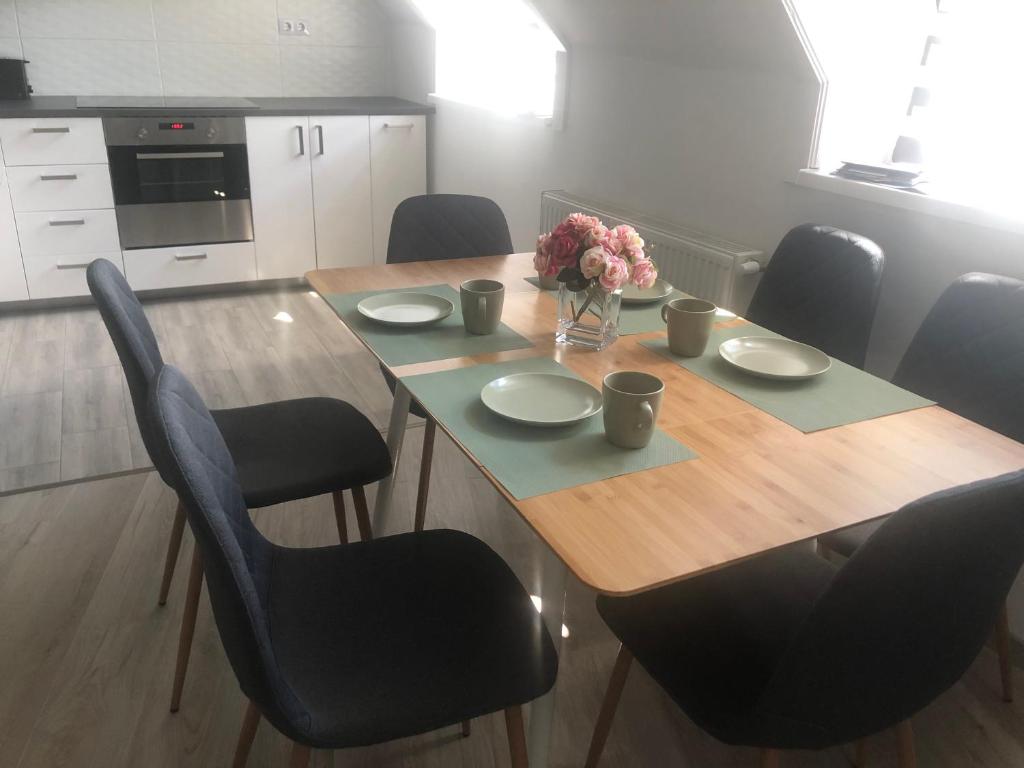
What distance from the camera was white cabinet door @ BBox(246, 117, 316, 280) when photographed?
4141mm

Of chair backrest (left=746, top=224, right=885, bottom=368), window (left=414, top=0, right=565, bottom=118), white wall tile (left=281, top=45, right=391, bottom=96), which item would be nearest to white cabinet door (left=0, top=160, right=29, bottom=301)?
white wall tile (left=281, top=45, right=391, bottom=96)

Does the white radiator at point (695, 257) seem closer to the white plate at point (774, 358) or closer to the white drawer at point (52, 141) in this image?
the white plate at point (774, 358)

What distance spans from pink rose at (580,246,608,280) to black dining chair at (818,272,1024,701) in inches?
26.1

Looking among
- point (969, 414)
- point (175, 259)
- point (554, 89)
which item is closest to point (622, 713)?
point (969, 414)

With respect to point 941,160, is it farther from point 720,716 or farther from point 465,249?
point 720,716

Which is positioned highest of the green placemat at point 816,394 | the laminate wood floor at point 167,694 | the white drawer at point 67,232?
the green placemat at point 816,394

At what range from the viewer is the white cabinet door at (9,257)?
146 inches

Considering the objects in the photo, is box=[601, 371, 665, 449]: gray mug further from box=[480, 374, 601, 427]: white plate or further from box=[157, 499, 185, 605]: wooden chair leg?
box=[157, 499, 185, 605]: wooden chair leg

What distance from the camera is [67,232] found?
153 inches

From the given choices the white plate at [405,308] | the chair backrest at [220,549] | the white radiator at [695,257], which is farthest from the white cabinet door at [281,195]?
the chair backrest at [220,549]


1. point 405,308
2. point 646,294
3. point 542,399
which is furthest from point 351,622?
point 646,294

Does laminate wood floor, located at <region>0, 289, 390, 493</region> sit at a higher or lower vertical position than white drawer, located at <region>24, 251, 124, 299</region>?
lower

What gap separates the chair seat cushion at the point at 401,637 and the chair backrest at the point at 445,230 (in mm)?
1237

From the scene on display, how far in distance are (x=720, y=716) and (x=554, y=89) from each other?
291cm
